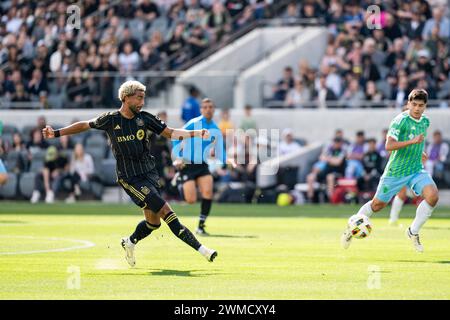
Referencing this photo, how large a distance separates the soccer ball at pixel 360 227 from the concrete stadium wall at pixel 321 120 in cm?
1720

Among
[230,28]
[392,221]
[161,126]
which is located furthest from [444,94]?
[161,126]

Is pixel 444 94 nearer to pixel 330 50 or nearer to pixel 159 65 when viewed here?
pixel 330 50

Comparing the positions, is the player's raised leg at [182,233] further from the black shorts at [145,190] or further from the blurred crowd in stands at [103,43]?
the blurred crowd in stands at [103,43]

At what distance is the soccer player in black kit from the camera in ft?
49.0

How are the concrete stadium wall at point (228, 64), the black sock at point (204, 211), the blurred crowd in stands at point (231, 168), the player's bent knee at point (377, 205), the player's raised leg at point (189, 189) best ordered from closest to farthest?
the player's bent knee at point (377, 205) < the black sock at point (204, 211) < the player's raised leg at point (189, 189) < the blurred crowd in stands at point (231, 168) < the concrete stadium wall at point (228, 64)

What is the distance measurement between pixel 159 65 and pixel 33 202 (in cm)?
696

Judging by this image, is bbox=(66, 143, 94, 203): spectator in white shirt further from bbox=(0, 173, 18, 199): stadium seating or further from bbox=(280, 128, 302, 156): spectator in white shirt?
bbox=(280, 128, 302, 156): spectator in white shirt

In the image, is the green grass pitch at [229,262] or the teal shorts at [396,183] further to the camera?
the teal shorts at [396,183]

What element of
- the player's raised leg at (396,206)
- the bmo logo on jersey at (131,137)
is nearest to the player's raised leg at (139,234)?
the bmo logo on jersey at (131,137)

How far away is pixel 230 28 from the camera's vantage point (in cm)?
3959

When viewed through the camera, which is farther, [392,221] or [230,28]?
[230,28]

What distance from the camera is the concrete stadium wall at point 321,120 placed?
34.2m

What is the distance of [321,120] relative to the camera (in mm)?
35406

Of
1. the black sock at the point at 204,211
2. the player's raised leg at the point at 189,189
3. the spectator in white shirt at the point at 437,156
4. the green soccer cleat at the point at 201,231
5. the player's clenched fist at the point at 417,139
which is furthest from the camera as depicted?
the spectator in white shirt at the point at 437,156
